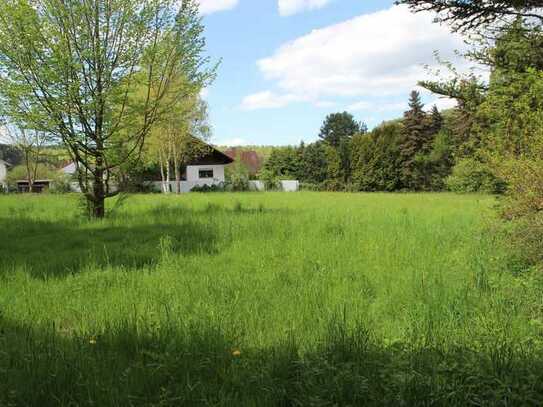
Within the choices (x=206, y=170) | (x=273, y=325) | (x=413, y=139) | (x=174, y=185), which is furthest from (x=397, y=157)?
(x=273, y=325)

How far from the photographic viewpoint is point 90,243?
353 inches

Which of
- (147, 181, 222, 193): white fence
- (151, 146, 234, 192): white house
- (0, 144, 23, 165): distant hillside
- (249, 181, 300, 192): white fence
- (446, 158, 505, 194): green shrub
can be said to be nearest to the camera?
(446, 158, 505, 194): green shrub

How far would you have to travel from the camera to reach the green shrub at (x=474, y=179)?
316 inches

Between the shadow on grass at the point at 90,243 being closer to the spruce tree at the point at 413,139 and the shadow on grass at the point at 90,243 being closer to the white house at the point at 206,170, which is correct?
the white house at the point at 206,170

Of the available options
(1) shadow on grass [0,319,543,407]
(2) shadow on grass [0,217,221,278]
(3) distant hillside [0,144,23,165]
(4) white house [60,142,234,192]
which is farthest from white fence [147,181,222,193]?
(3) distant hillside [0,144,23,165]

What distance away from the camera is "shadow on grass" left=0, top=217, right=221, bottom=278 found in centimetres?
706

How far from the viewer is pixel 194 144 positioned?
142 feet

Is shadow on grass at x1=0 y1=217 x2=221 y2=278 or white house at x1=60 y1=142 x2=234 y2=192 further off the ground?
white house at x1=60 y1=142 x2=234 y2=192

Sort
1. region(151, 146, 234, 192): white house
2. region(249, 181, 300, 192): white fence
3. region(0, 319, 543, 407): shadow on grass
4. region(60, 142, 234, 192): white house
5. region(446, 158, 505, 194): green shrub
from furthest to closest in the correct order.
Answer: region(151, 146, 234, 192): white house < region(60, 142, 234, 192): white house < region(249, 181, 300, 192): white fence < region(446, 158, 505, 194): green shrub < region(0, 319, 543, 407): shadow on grass

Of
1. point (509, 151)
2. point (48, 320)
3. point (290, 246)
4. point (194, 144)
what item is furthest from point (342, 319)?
point (194, 144)

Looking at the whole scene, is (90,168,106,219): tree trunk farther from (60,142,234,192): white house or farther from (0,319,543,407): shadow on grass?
(60,142,234,192): white house

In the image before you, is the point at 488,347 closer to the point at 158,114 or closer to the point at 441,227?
the point at 441,227

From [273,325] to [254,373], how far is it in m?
0.99

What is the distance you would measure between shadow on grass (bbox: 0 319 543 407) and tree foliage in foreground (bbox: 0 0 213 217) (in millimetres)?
10165
